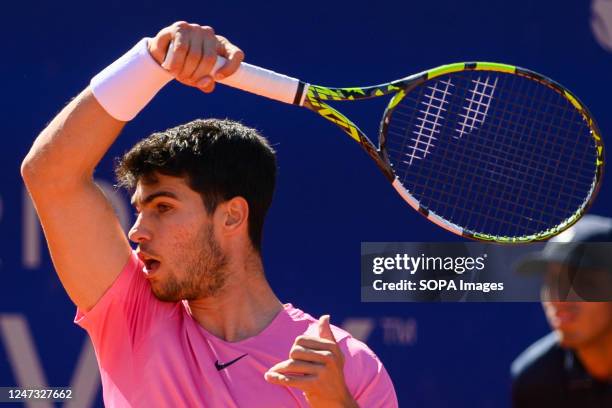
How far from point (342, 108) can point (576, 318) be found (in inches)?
35.9

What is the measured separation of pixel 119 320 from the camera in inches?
76.0

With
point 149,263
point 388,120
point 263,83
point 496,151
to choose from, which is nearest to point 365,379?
point 149,263

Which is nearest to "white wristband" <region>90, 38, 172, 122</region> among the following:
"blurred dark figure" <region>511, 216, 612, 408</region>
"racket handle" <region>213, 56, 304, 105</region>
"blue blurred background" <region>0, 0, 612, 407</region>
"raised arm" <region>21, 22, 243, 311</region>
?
"raised arm" <region>21, 22, 243, 311</region>

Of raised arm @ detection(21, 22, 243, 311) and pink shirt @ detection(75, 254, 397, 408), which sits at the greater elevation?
raised arm @ detection(21, 22, 243, 311)

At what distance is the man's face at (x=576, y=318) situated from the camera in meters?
3.13

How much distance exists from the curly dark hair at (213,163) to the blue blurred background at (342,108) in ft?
3.21

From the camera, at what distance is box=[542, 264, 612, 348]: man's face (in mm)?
3129

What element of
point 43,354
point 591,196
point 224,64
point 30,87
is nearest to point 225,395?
point 224,64

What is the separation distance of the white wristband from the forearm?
16 mm

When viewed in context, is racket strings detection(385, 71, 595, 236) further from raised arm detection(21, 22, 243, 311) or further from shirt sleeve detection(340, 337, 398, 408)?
raised arm detection(21, 22, 243, 311)

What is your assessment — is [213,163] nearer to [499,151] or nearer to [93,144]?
[93,144]

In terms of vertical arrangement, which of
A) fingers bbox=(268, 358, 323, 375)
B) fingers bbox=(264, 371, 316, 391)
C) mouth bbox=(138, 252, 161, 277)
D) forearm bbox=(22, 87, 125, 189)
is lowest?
fingers bbox=(264, 371, 316, 391)

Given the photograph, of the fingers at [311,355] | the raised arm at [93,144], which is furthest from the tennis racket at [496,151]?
the fingers at [311,355]

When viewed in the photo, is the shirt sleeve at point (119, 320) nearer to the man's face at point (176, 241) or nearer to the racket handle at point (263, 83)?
the man's face at point (176, 241)
